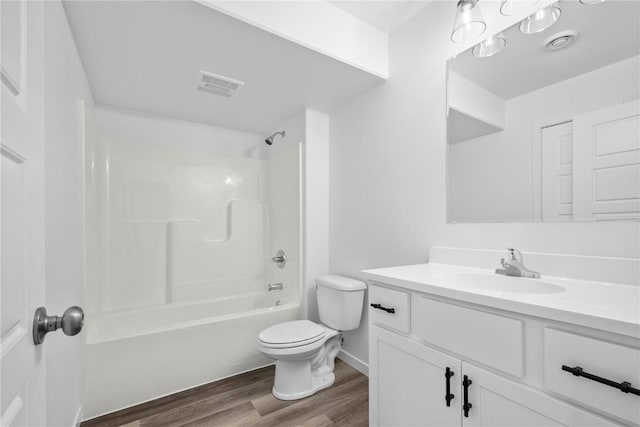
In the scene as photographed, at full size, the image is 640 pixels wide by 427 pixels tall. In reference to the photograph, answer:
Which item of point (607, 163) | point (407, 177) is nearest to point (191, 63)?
point (407, 177)

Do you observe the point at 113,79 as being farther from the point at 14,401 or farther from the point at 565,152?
the point at 565,152

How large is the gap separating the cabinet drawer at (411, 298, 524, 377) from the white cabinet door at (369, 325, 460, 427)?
67 mm

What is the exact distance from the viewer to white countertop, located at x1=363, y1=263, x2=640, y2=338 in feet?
2.32

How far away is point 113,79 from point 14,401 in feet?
7.11

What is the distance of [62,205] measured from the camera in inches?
51.6

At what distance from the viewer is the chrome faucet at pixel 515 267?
1.23 meters

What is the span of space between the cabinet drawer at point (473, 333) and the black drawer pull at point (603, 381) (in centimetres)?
12

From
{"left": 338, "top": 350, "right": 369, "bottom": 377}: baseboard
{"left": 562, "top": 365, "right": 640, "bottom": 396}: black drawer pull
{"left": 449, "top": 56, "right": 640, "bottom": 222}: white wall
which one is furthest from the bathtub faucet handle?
{"left": 562, "top": 365, "right": 640, "bottom": 396}: black drawer pull

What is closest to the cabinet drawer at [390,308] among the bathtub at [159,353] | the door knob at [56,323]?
the door knob at [56,323]

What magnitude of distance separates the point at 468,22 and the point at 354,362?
7.54 feet

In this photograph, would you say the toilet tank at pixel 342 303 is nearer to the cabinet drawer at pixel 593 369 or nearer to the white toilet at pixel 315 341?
the white toilet at pixel 315 341

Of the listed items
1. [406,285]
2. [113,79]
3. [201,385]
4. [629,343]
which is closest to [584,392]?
[629,343]

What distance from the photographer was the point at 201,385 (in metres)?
2.01

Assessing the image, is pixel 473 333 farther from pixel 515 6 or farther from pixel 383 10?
pixel 383 10
